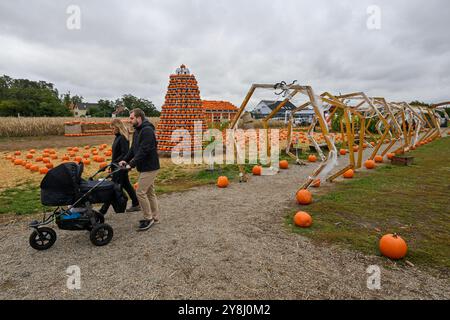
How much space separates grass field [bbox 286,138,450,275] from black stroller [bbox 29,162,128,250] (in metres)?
3.45

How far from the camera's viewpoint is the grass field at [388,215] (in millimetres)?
4441

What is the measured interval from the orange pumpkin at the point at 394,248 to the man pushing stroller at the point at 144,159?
4.02 m

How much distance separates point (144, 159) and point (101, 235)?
1.49 meters

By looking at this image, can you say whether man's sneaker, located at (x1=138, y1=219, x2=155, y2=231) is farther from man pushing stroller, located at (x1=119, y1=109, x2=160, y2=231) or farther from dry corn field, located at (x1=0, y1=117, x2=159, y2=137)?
dry corn field, located at (x1=0, y1=117, x2=159, y2=137)

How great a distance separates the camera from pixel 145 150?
4.95 m

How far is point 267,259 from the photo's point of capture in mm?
4047

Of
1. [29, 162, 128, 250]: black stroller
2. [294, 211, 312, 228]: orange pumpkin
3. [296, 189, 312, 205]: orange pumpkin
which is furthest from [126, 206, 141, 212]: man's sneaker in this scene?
[296, 189, 312, 205]: orange pumpkin

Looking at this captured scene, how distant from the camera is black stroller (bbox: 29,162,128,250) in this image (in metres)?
4.21

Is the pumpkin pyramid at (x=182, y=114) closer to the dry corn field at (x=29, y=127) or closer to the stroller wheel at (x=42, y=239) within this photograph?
the stroller wheel at (x=42, y=239)

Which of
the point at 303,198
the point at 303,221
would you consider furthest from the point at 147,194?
the point at 303,198

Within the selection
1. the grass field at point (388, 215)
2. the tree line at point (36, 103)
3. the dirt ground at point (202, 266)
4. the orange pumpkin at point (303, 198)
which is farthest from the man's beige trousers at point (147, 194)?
the tree line at point (36, 103)

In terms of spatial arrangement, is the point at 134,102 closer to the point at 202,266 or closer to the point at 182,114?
the point at 182,114

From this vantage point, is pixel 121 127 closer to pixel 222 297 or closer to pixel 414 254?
pixel 222 297

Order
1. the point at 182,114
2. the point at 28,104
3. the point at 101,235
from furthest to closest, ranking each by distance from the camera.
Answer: the point at 28,104, the point at 182,114, the point at 101,235
